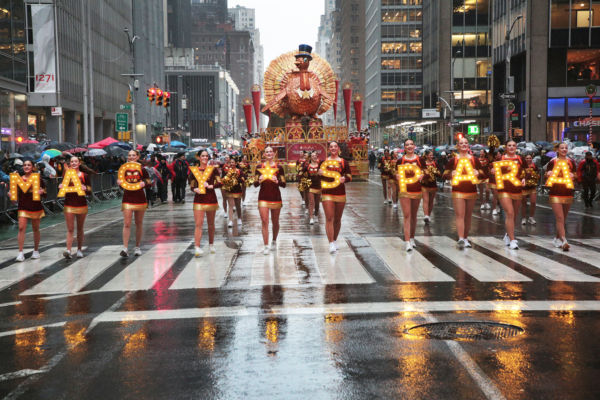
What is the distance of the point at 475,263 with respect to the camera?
1024 centimetres

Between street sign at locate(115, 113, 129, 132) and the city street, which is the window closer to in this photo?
street sign at locate(115, 113, 129, 132)

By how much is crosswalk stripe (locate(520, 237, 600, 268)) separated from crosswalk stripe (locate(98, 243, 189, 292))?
6871 mm

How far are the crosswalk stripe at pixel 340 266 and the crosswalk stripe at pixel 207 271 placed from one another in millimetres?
1532

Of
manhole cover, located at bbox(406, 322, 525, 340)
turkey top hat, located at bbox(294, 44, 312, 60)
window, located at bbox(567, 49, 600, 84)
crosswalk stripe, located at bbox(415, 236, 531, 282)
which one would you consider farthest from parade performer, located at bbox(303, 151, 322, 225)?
window, located at bbox(567, 49, 600, 84)

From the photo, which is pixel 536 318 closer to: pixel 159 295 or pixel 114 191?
pixel 159 295

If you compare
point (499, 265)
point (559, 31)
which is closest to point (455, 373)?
point (499, 265)

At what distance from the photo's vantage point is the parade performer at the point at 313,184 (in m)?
15.2

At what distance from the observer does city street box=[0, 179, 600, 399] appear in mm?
4961

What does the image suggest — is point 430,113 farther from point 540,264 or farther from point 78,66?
point 540,264

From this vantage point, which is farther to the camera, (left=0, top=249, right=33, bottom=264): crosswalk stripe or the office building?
the office building

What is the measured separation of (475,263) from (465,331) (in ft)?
13.4

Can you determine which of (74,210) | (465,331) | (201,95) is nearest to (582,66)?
(74,210)

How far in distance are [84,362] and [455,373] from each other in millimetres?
3185

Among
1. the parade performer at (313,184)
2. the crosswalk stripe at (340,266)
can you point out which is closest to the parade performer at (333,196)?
the crosswalk stripe at (340,266)
